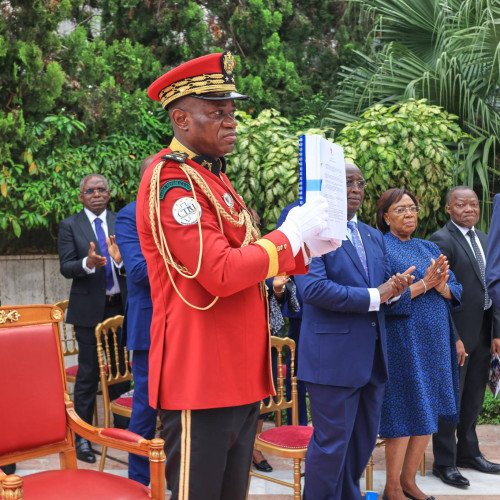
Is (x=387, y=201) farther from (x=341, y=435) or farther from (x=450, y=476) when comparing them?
(x=450, y=476)

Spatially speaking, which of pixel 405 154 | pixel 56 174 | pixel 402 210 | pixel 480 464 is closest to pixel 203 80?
pixel 402 210

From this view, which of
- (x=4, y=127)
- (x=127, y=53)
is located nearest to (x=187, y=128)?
(x=4, y=127)

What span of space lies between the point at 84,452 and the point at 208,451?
9.71 feet

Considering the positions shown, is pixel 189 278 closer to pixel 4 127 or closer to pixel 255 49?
pixel 4 127

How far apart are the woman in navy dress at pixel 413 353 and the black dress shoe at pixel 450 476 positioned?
41 cm

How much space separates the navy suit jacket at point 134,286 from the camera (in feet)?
13.0

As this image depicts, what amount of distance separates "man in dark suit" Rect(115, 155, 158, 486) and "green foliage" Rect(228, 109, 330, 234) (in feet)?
6.79

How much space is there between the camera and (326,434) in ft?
11.4

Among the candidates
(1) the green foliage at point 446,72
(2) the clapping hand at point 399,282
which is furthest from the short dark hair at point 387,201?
(1) the green foliage at point 446,72

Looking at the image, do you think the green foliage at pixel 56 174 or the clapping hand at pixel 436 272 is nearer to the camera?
the clapping hand at pixel 436 272

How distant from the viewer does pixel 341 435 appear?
3.45 meters

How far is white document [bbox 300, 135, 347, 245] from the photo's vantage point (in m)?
2.32

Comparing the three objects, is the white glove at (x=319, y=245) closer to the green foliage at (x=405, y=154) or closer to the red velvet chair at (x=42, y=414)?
the red velvet chair at (x=42, y=414)

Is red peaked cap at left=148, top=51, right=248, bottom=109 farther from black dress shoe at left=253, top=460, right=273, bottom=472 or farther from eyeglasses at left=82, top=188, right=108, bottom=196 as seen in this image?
eyeglasses at left=82, top=188, right=108, bottom=196
